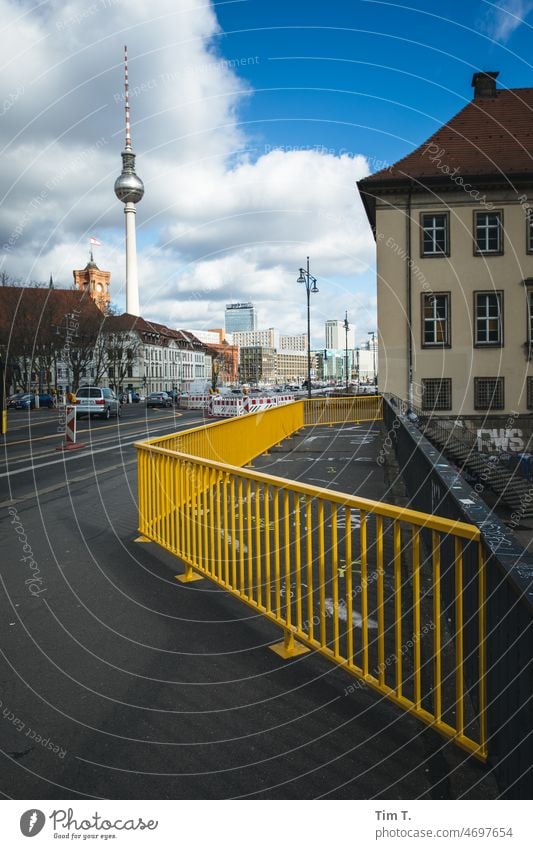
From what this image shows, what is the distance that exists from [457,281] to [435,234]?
2.70 meters

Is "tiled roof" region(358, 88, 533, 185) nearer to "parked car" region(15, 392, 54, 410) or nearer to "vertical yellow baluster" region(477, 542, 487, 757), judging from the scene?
"vertical yellow baluster" region(477, 542, 487, 757)

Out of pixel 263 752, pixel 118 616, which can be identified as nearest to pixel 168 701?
pixel 263 752

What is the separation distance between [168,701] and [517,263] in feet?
104

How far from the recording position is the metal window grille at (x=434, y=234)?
31016 mm

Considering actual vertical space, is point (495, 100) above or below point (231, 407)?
above

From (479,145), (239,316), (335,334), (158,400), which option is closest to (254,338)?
(335,334)

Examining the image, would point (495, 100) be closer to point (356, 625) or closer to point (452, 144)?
point (452, 144)

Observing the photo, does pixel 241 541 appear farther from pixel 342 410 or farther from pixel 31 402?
pixel 31 402

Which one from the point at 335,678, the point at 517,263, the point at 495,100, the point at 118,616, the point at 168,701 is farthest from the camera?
the point at 495,100

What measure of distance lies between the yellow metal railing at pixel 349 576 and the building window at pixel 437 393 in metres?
24.0

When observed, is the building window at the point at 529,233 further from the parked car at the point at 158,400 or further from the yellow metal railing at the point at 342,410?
the parked car at the point at 158,400

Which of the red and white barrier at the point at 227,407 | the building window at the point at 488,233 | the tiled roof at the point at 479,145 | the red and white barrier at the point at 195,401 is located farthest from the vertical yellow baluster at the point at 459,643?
the red and white barrier at the point at 195,401

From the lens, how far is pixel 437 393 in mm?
31328

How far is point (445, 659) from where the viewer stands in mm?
4219
